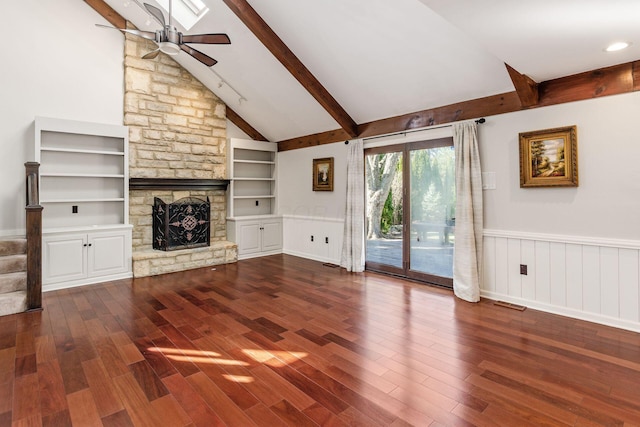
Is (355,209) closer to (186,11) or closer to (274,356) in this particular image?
(274,356)

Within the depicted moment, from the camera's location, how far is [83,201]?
201 inches

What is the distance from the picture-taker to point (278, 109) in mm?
6199

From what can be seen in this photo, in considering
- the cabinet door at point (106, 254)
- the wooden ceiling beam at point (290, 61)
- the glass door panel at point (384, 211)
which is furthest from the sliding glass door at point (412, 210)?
the cabinet door at point (106, 254)

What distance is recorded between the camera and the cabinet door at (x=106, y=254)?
4.88 metres

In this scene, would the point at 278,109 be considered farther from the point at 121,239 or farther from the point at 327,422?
the point at 327,422

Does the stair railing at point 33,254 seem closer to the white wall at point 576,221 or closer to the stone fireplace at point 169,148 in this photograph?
the stone fireplace at point 169,148

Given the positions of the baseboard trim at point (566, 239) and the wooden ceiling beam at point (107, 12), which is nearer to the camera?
the baseboard trim at point (566, 239)

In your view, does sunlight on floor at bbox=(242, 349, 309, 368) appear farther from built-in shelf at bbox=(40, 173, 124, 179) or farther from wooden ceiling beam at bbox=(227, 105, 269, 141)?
wooden ceiling beam at bbox=(227, 105, 269, 141)

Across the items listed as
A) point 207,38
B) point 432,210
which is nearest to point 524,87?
point 432,210

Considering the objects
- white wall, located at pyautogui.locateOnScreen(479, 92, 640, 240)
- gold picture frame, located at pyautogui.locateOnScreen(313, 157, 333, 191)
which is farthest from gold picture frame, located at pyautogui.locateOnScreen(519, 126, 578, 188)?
gold picture frame, located at pyautogui.locateOnScreen(313, 157, 333, 191)

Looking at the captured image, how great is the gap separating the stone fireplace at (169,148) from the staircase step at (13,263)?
1.35 m

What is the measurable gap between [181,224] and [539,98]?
5388mm

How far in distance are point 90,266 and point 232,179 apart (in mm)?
2777

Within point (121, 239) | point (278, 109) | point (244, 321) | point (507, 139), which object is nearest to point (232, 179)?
point (278, 109)
